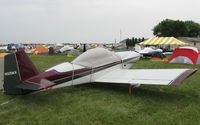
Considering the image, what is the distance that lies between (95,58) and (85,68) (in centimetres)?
66

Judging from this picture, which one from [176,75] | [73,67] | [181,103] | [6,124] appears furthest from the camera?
[73,67]

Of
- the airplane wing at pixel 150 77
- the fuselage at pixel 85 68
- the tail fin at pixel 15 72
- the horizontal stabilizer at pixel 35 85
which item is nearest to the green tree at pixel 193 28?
the fuselage at pixel 85 68

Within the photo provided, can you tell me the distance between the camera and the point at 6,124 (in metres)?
4.42

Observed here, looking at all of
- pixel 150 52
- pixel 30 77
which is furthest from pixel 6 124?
pixel 150 52

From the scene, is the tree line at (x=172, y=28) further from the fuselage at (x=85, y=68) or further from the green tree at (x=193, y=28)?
the fuselage at (x=85, y=68)

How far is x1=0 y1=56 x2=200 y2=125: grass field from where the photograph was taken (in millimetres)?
4559

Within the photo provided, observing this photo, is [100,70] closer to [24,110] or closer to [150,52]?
[24,110]

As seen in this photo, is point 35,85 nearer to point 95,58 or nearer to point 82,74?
point 82,74

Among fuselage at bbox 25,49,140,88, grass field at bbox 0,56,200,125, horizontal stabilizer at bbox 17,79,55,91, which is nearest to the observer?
grass field at bbox 0,56,200,125

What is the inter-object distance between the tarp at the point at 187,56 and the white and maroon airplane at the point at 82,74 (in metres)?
8.47

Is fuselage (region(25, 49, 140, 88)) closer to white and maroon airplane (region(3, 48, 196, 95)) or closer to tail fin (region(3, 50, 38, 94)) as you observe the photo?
white and maroon airplane (region(3, 48, 196, 95))

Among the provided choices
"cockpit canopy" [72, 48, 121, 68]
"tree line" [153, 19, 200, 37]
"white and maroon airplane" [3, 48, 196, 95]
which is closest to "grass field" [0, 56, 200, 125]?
"white and maroon airplane" [3, 48, 196, 95]

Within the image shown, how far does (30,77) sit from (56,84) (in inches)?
26.1

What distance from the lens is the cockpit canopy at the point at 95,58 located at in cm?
729
